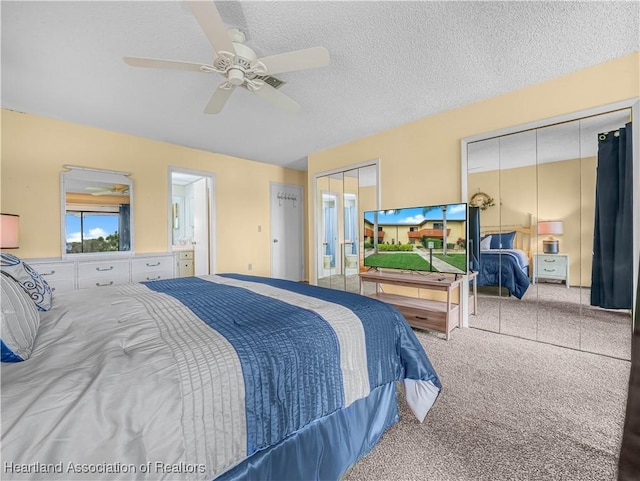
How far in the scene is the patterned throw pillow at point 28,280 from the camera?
1.34 m

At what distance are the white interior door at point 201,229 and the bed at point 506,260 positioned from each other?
4.06 meters

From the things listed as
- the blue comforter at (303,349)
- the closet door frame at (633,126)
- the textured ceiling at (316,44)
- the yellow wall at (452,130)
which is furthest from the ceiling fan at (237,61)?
the closet door frame at (633,126)

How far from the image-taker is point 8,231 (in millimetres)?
2584

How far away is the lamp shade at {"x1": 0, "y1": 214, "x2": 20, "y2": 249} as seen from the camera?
253cm

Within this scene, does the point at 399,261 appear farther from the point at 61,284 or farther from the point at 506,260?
the point at 61,284

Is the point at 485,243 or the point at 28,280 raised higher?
the point at 485,243

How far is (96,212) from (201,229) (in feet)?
5.48

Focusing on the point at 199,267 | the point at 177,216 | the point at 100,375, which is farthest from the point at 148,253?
the point at 100,375

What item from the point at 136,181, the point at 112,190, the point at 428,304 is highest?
the point at 136,181

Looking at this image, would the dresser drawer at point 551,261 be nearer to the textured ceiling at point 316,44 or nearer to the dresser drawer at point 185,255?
the textured ceiling at point 316,44

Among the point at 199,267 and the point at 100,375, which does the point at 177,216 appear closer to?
the point at 199,267

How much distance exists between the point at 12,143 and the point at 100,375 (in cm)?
378

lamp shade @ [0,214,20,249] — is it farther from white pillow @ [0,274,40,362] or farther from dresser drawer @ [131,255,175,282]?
white pillow @ [0,274,40,362]

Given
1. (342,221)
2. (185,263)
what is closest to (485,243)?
(342,221)
